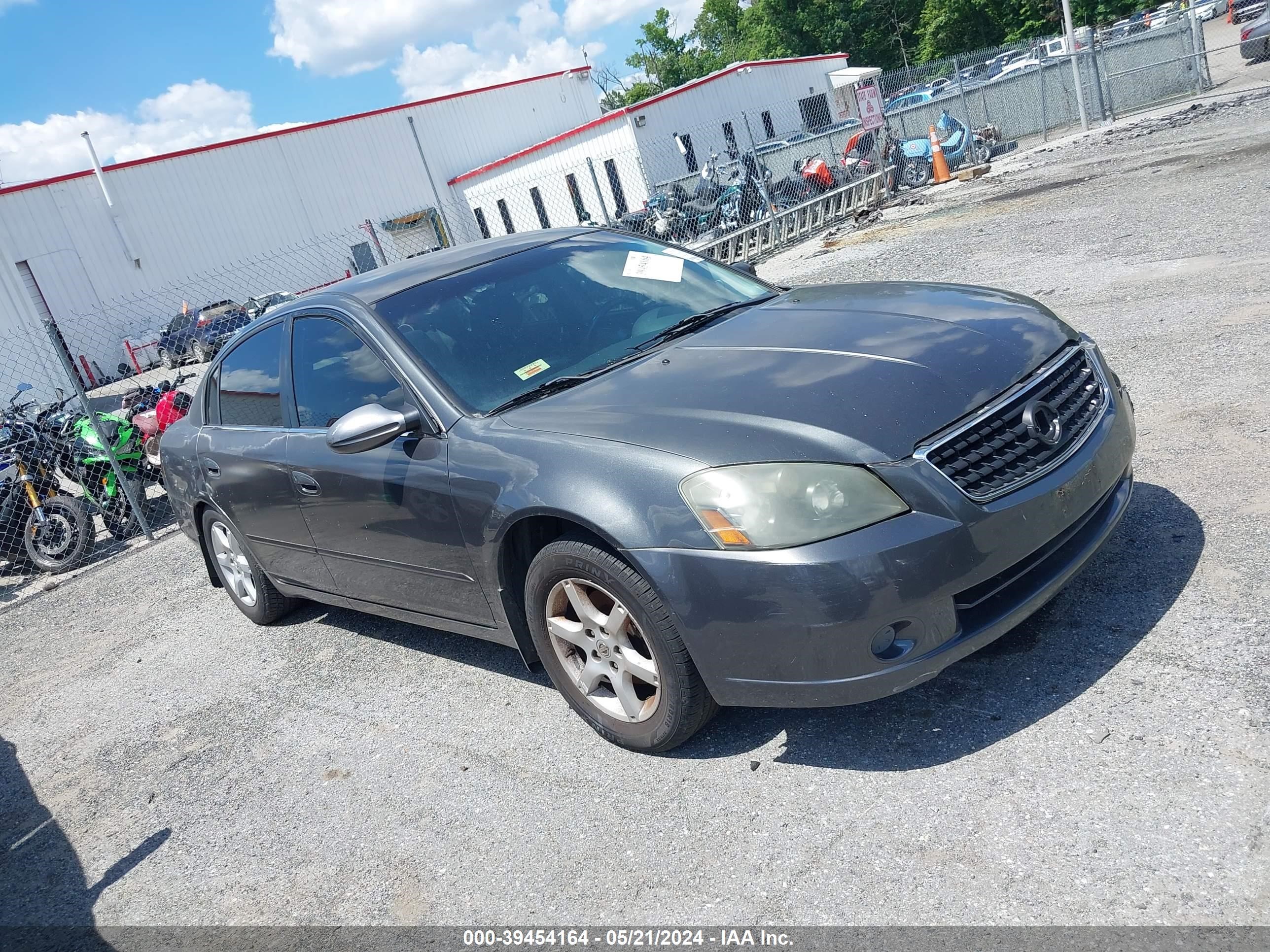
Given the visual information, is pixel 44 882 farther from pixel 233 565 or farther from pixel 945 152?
pixel 945 152

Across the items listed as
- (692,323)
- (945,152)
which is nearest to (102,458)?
(692,323)

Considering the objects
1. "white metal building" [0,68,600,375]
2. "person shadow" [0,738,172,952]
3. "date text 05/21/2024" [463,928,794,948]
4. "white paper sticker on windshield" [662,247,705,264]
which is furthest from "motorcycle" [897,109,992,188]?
"date text 05/21/2024" [463,928,794,948]

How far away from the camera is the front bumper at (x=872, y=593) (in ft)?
8.94

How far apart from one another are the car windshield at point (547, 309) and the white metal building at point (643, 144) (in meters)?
27.0

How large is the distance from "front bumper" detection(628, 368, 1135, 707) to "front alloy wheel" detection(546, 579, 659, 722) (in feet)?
0.92

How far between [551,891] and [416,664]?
1948 millimetres

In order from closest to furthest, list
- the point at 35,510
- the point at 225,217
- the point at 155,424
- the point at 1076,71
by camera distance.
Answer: the point at 35,510, the point at 155,424, the point at 1076,71, the point at 225,217

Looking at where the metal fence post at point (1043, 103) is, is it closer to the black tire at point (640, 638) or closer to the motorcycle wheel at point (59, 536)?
the motorcycle wheel at point (59, 536)

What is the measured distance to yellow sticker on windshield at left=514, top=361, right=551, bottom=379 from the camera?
3771 mm

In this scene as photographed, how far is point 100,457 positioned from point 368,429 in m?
6.53

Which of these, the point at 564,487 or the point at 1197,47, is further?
the point at 1197,47

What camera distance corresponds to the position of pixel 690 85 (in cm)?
3691

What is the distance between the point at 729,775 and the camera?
3.18 meters

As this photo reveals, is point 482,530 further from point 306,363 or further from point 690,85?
point 690,85
